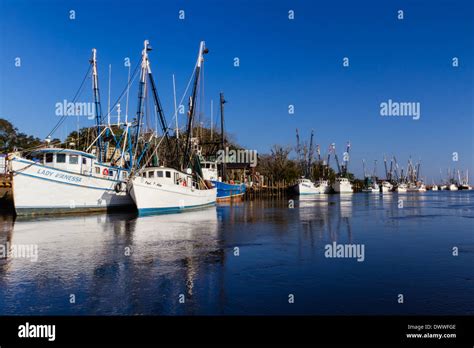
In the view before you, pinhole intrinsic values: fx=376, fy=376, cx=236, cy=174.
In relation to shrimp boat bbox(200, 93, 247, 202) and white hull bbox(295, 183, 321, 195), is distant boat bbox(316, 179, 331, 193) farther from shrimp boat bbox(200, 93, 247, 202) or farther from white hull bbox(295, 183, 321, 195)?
shrimp boat bbox(200, 93, 247, 202)

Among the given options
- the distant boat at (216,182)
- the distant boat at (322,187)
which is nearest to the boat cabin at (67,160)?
the distant boat at (216,182)

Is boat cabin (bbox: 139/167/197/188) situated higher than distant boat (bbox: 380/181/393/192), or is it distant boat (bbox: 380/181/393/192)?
boat cabin (bbox: 139/167/197/188)

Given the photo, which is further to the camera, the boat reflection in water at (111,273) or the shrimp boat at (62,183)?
the shrimp boat at (62,183)

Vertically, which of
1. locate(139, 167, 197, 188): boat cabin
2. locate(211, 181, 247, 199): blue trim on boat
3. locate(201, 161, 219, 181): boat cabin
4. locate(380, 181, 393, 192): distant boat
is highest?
locate(201, 161, 219, 181): boat cabin

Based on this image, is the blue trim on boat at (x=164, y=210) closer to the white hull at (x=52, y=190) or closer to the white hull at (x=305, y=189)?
the white hull at (x=52, y=190)

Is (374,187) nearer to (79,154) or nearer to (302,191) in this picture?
(302,191)

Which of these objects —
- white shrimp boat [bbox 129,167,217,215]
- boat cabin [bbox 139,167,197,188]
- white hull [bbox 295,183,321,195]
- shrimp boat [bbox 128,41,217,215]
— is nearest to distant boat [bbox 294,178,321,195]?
white hull [bbox 295,183,321,195]

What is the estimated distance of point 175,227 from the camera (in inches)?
1011

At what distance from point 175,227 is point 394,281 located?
1667cm

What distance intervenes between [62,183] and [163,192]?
9.56 m

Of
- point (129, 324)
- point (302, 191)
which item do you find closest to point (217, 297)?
point (129, 324)

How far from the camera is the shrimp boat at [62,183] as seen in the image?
111 feet

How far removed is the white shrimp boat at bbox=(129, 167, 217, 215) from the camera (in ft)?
115

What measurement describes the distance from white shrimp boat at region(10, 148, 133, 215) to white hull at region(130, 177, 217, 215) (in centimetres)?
632
